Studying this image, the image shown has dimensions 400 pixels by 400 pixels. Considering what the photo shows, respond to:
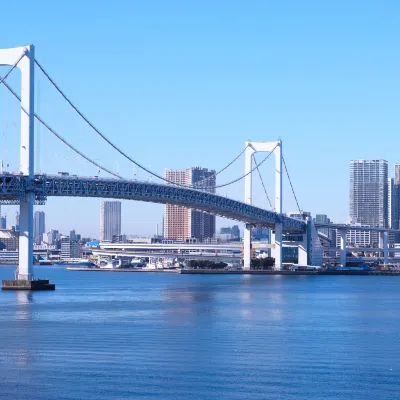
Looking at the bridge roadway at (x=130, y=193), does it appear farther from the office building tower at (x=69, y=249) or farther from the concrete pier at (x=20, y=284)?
the office building tower at (x=69, y=249)

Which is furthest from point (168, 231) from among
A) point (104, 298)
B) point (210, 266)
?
point (104, 298)

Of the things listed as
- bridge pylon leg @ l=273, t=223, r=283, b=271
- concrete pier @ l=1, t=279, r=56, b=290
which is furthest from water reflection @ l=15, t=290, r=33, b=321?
bridge pylon leg @ l=273, t=223, r=283, b=271

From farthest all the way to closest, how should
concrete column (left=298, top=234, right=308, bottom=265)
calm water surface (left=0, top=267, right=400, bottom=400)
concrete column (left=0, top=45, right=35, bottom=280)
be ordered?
concrete column (left=298, top=234, right=308, bottom=265) < concrete column (left=0, top=45, right=35, bottom=280) < calm water surface (left=0, top=267, right=400, bottom=400)

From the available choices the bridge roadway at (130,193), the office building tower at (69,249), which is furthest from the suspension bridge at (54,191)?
the office building tower at (69,249)

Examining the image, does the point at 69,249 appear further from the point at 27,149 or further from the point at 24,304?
the point at 24,304

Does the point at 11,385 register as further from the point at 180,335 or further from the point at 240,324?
the point at 240,324

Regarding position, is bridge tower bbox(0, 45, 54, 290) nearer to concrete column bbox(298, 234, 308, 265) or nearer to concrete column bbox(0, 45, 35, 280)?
concrete column bbox(0, 45, 35, 280)

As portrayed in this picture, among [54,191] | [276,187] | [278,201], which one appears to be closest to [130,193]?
[54,191]

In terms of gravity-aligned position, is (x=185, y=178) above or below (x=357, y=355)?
above
